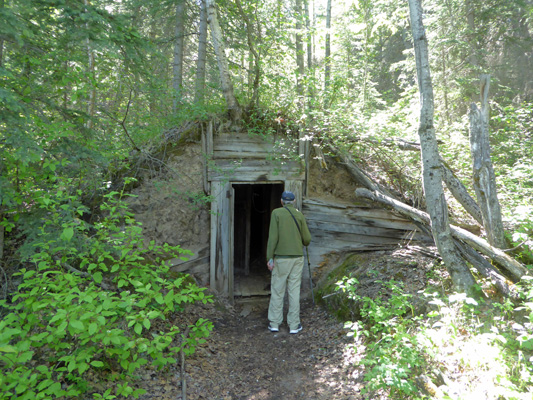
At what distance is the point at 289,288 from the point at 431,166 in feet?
9.24

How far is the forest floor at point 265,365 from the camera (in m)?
3.86

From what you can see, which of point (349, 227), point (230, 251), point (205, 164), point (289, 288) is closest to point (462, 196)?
point (349, 227)

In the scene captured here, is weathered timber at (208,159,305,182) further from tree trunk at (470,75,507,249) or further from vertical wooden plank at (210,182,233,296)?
tree trunk at (470,75,507,249)

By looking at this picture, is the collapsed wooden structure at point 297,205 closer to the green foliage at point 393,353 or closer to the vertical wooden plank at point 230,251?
the vertical wooden plank at point 230,251

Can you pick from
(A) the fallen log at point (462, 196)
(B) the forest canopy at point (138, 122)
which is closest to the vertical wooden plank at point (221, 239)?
(B) the forest canopy at point (138, 122)

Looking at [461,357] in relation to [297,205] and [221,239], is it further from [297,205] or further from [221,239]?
[221,239]

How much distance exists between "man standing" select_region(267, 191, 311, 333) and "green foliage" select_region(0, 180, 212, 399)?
1704 mm

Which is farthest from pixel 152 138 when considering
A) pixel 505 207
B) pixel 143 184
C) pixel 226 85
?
pixel 505 207

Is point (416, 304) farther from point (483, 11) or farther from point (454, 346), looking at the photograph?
point (483, 11)

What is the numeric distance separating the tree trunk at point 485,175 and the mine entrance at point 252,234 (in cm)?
466

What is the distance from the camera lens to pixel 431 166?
4496mm

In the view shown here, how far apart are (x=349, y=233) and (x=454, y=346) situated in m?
3.51

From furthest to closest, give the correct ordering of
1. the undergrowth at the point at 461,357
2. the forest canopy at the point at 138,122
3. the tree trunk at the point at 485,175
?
the tree trunk at the point at 485,175 → the forest canopy at the point at 138,122 → the undergrowth at the point at 461,357

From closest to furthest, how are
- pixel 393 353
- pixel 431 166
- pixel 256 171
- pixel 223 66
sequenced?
pixel 393 353 < pixel 431 166 < pixel 223 66 < pixel 256 171
